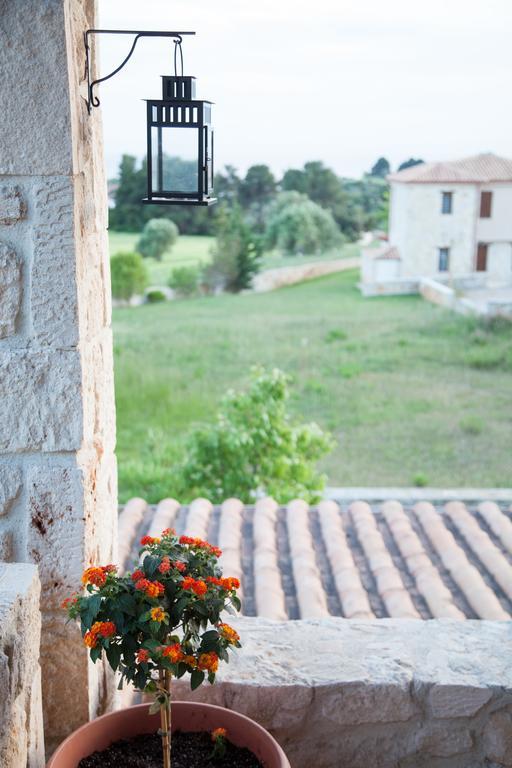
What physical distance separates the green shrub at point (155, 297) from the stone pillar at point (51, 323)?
64.9 ft

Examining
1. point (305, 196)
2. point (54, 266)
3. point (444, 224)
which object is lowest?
point (444, 224)

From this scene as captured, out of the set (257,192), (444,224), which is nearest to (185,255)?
(257,192)

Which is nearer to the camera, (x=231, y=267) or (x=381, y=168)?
(x=231, y=267)

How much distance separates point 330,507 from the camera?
4152 millimetres

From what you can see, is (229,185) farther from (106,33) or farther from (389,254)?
(106,33)

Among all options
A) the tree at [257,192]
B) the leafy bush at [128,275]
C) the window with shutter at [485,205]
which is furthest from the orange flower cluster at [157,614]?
the tree at [257,192]

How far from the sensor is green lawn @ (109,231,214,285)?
22.4 m

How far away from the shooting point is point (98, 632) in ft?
4.93

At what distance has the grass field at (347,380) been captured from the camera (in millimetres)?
10484

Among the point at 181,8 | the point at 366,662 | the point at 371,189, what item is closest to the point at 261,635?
the point at 366,662

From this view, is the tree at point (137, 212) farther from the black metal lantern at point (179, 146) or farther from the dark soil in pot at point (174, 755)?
the dark soil in pot at point (174, 755)

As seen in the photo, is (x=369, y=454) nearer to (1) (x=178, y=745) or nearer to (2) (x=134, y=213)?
(1) (x=178, y=745)

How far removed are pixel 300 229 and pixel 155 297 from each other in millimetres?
6077

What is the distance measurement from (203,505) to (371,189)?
86.4ft
